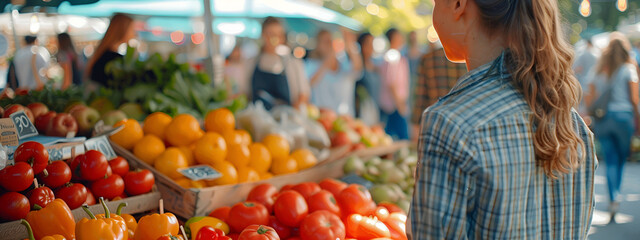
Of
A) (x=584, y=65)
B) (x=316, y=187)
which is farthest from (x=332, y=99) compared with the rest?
(x=584, y=65)

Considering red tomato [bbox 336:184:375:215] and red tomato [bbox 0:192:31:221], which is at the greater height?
red tomato [bbox 0:192:31:221]

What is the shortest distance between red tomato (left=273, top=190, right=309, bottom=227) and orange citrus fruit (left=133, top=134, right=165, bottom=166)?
3.06 ft

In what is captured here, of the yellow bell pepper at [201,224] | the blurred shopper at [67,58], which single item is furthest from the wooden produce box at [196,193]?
the blurred shopper at [67,58]

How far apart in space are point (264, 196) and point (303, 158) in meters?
0.93

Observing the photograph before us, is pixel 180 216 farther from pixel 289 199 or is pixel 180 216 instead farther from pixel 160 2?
pixel 160 2

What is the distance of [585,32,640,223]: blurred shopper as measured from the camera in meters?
5.63

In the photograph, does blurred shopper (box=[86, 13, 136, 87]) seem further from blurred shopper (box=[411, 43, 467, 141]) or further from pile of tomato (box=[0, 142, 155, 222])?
blurred shopper (box=[411, 43, 467, 141])

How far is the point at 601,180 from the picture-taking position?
7664 millimetres

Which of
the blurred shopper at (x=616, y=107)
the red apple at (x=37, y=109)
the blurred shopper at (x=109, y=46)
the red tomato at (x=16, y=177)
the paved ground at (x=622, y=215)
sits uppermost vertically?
the blurred shopper at (x=109, y=46)

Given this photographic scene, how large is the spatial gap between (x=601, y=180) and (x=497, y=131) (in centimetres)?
750

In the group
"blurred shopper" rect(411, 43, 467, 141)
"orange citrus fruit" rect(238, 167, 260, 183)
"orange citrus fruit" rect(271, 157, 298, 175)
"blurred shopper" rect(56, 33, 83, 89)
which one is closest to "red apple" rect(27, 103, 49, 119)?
"orange citrus fruit" rect(238, 167, 260, 183)

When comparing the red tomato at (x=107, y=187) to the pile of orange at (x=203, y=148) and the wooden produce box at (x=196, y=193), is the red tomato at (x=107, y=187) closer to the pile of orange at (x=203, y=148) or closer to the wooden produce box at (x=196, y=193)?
the wooden produce box at (x=196, y=193)

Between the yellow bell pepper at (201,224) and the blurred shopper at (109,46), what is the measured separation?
2.37m

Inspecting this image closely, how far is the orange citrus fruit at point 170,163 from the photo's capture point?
269 cm
